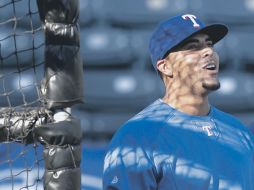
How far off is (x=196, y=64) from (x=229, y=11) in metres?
2.41

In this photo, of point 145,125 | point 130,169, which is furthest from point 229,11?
point 130,169

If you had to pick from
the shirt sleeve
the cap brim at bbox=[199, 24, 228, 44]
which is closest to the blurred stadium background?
the cap brim at bbox=[199, 24, 228, 44]

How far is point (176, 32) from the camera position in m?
1.93

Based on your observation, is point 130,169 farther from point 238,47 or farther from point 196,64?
point 238,47

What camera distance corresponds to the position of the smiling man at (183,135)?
1683 mm

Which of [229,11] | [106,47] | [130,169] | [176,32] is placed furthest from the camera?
[229,11]

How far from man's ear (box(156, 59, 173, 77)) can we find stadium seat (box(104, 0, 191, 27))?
84.9 inches

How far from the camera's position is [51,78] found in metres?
1.77

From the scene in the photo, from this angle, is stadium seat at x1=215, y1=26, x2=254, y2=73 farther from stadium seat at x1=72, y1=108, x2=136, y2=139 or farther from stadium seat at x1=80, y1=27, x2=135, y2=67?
stadium seat at x1=72, y1=108, x2=136, y2=139

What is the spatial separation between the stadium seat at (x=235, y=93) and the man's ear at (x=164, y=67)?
2.29 metres

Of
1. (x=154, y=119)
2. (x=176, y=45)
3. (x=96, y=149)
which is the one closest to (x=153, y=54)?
(x=176, y=45)

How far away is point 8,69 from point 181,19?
222cm

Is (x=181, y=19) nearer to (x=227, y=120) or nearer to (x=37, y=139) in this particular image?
(x=227, y=120)

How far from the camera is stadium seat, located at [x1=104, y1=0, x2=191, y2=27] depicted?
4089mm
